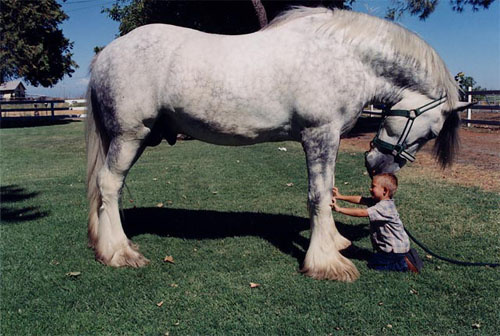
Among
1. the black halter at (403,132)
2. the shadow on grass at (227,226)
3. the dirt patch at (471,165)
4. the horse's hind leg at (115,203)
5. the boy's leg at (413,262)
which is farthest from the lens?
the dirt patch at (471,165)

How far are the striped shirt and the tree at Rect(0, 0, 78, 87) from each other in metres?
25.6

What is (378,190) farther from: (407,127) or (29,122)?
(29,122)

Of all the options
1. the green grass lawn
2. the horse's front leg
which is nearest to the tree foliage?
the green grass lawn

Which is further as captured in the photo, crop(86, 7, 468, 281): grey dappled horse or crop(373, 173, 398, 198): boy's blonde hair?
crop(373, 173, 398, 198): boy's blonde hair

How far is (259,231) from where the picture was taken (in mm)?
5242

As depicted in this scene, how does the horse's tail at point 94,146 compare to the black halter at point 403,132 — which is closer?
the black halter at point 403,132

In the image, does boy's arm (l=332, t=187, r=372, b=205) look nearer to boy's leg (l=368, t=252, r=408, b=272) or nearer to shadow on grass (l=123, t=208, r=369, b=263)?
boy's leg (l=368, t=252, r=408, b=272)

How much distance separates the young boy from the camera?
13.0 feet

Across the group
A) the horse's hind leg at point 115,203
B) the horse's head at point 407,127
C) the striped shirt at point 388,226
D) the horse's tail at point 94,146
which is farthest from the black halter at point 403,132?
the horse's tail at point 94,146

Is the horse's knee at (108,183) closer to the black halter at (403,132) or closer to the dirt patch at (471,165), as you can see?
the black halter at (403,132)

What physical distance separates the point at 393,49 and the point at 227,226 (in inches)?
118

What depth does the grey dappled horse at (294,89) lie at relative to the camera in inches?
147

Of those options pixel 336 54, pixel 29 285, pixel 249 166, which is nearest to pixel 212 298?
pixel 29 285

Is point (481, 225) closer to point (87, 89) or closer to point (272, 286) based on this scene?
point (272, 286)
